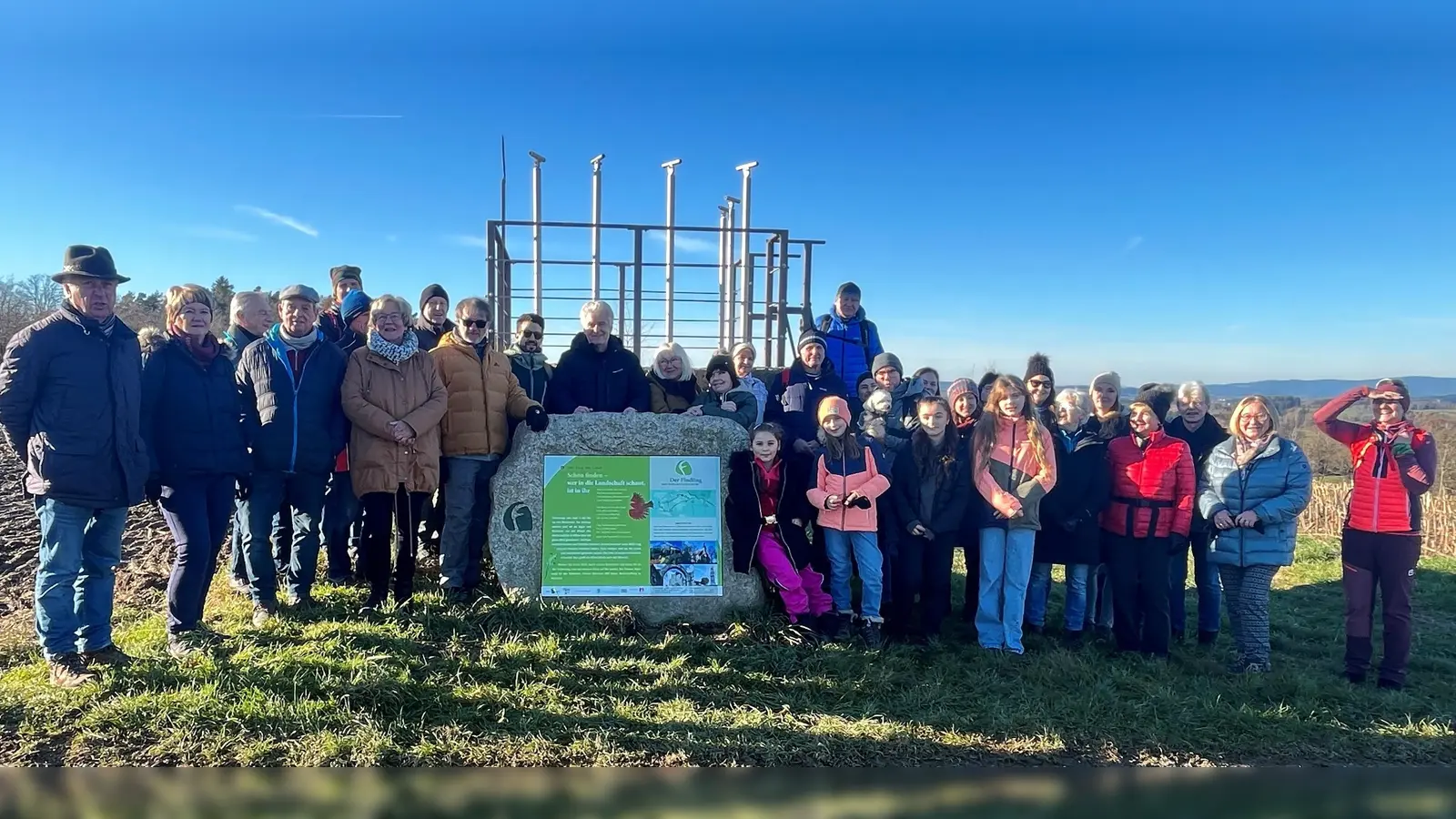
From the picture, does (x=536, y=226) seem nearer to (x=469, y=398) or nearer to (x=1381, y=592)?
(x=469, y=398)

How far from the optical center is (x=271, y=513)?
503 cm

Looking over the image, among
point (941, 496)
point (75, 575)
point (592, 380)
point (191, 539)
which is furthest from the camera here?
point (592, 380)

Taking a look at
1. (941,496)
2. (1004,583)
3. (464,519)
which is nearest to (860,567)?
(941,496)

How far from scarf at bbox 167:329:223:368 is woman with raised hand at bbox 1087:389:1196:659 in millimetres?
5976

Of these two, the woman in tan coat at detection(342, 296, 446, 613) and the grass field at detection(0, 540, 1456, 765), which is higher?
the woman in tan coat at detection(342, 296, 446, 613)

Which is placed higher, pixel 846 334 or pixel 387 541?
pixel 846 334

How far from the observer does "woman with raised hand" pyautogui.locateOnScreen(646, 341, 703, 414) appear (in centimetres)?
626

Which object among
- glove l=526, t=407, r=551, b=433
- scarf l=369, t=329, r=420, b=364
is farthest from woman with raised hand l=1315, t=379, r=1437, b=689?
scarf l=369, t=329, r=420, b=364

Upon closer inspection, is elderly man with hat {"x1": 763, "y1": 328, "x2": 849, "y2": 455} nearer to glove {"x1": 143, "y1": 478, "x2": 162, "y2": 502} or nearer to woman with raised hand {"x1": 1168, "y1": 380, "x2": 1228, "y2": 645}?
woman with raised hand {"x1": 1168, "y1": 380, "x2": 1228, "y2": 645}

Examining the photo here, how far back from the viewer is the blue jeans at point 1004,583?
5.43 metres

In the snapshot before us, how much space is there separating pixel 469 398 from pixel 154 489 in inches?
74.6

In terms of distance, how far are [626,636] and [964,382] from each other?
312 centimetres

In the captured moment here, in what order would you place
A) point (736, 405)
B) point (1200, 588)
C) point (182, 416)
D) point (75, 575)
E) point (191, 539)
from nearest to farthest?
point (75, 575) < point (182, 416) < point (191, 539) < point (1200, 588) < point (736, 405)

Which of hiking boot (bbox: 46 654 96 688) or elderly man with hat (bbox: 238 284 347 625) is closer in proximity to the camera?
hiking boot (bbox: 46 654 96 688)
